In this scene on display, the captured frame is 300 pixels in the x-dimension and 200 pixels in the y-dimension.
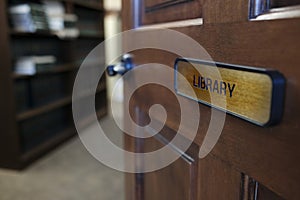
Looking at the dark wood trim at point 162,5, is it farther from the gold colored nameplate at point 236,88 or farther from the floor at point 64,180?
the floor at point 64,180

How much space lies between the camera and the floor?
72.4 inches

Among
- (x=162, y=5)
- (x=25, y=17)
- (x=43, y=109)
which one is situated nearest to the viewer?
(x=162, y=5)

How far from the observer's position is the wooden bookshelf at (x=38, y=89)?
2.11 metres

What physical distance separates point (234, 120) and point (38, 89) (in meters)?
2.41

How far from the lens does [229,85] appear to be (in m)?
0.43

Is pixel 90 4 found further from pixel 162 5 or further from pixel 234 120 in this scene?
pixel 234 120

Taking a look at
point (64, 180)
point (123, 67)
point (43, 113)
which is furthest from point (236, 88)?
point (43, 113)

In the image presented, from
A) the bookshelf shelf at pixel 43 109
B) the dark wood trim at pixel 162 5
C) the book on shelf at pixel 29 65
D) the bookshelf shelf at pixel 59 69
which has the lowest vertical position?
the bookshelf shelf at pixel 43 109

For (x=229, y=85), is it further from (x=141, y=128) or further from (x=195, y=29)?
(x=141, y=128)

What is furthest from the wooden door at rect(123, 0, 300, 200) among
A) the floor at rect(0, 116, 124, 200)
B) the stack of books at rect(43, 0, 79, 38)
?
the stack of books at rect(43, 0, 79, 38)

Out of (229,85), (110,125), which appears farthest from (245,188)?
(110,125)

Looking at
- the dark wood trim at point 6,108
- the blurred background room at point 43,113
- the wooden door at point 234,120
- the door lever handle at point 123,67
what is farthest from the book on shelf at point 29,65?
the wooden door at point 234,120

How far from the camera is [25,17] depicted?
2176 mm

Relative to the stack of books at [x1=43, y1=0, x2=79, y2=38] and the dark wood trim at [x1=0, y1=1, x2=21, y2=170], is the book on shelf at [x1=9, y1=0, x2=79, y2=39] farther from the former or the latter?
the dark wood trim at [x1=0, y1=1, x2=21, y2=170]
